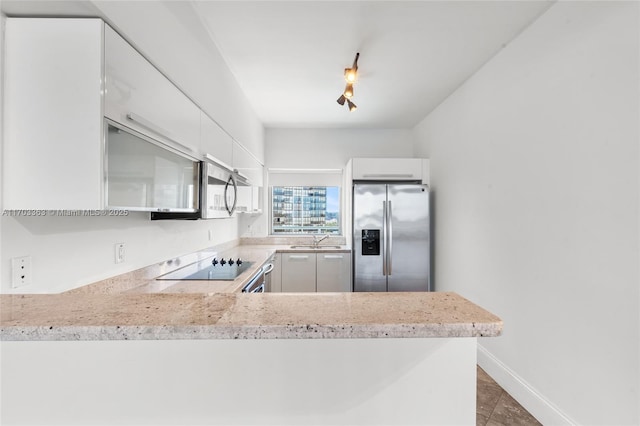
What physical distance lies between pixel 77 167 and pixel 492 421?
8.84ft

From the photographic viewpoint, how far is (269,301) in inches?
29.0

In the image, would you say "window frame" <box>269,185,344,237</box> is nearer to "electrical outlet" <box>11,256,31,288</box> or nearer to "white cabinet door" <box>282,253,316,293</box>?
"white cabinet door" <box>282,253,316,293</box>

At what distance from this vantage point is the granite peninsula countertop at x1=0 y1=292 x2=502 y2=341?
0.58 meters

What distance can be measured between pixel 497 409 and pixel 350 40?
115 inches

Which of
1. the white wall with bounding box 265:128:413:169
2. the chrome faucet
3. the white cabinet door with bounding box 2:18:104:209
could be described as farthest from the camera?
the white wall with bounding box 265:128:413:169

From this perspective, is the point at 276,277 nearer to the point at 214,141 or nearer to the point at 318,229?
the point at 318,229

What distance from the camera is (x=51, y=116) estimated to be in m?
0.92

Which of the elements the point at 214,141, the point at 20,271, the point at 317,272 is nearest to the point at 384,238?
the point at 317,272

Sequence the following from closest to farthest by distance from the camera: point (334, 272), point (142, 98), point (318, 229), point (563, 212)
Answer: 1. point (142, 98)
2. point (563, 212)
3. point (334, 272)
4. point (318, 229)

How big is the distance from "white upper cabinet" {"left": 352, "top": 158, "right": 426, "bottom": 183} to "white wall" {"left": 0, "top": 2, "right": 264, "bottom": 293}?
178cm

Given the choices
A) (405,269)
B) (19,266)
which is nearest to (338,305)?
(19,266)

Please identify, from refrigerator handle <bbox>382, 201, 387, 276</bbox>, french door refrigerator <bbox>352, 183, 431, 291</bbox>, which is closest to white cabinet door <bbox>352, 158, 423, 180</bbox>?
french door refrigerator <bbox>352, 183, 431, 291</bbox>

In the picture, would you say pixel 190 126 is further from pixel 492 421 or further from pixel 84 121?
pixel 492 421

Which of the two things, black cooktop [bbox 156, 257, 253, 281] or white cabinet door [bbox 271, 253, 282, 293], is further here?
white cabinet door [bbox 271, 253, 282, 293]
